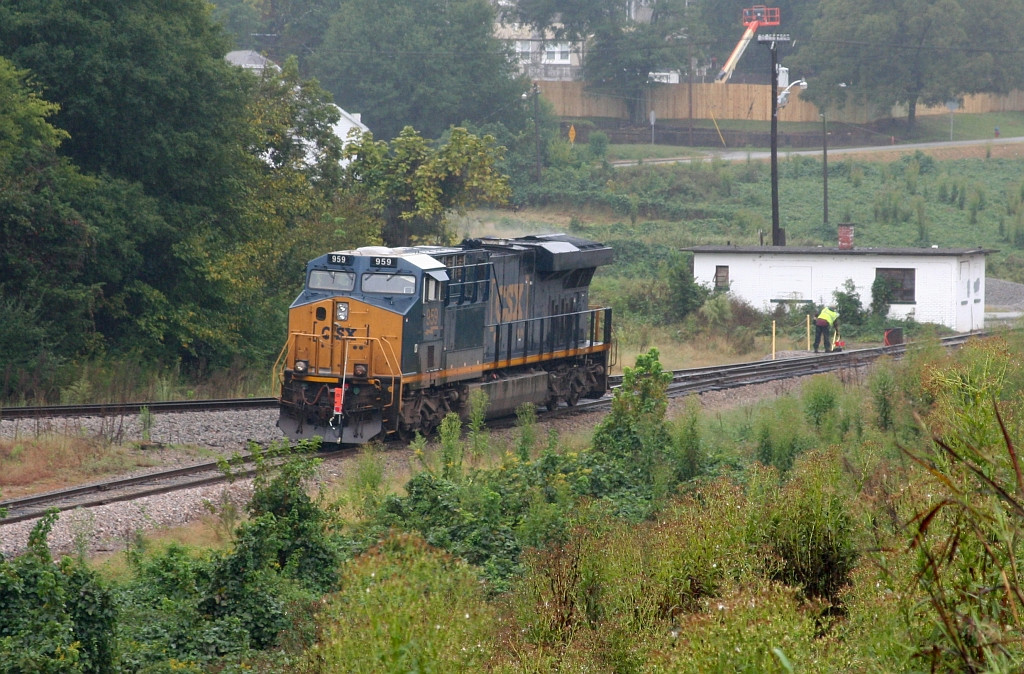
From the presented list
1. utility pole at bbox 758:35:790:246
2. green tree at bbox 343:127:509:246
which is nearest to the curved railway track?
utility pole at bbox 758:35:790:246

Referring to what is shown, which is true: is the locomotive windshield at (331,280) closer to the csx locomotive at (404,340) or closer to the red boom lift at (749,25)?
the csx locomotive at (404,340)

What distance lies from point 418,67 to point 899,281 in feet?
138

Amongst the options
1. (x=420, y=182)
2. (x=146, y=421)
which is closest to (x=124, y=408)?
(x=146, y=421)

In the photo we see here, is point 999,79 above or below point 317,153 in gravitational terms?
above

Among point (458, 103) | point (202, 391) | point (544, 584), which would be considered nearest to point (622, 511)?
point (544, 584)

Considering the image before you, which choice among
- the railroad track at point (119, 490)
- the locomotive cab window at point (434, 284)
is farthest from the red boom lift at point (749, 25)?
the railroad track at point (119, 490)

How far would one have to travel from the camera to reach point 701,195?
63281 mm

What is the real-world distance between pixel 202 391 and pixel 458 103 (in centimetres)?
5110

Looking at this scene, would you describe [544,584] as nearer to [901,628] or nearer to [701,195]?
[901,628]

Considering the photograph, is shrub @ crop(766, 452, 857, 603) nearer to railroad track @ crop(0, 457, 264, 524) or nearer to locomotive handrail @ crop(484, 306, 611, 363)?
railroad track @ crop(0, 457, 264, 524)

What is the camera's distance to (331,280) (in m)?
17.3

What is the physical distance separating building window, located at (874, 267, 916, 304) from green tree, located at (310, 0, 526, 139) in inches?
1480

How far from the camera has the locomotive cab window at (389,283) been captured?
658 inches

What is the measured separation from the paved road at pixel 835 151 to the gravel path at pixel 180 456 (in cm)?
5076
